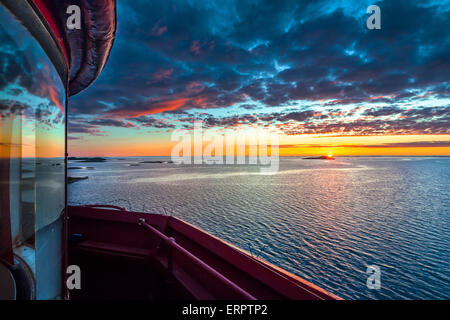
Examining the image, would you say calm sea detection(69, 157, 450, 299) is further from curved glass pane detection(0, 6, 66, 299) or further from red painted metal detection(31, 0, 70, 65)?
red painted metal detection(31, 0, 70, 65)

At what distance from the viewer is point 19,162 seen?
1.57 m

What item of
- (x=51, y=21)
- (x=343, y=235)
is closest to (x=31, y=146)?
(x=51, y=21)

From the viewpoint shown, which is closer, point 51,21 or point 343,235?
point 51,21

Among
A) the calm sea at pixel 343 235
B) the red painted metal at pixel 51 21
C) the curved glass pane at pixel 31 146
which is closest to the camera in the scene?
the curved glass pane at pixel 31 146

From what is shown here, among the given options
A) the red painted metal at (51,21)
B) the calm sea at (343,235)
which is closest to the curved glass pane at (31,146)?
the red painted metal at (51,21)

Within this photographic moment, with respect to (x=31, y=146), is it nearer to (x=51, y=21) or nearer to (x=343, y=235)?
(x=51, y=21)

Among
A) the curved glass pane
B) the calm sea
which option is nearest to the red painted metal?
the curved glass pane

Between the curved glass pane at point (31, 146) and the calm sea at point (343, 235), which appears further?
the calm sea at point (343, 235)

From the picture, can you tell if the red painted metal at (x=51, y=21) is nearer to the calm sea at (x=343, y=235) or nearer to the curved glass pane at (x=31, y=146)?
the curved glass pane at (x=31, y=146)

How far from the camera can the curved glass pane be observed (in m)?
1.45

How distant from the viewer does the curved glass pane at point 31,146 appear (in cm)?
145

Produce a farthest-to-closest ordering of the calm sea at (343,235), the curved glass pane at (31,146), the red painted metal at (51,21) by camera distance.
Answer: the calm sea at (343,235) → the red painted metal at (51,21) → the curved glass pane at (31,146)

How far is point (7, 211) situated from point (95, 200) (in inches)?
1228

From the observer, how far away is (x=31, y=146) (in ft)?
→ 5.52
